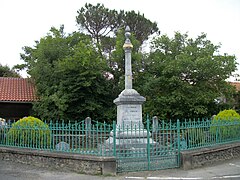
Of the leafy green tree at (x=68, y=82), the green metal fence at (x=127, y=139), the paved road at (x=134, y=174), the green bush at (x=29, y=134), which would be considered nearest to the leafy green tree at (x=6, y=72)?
the leafy green tree at (x=68, y=82)

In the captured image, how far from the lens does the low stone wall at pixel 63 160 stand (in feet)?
25.8

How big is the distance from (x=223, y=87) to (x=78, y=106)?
431 inches

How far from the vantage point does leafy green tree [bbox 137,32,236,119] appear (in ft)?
64.0

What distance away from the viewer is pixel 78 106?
62.2ft

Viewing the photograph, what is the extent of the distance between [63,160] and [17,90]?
515 inches

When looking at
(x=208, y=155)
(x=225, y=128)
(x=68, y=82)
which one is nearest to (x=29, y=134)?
(x=208, y=155)

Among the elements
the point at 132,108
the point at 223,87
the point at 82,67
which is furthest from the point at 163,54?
the point at 132,108

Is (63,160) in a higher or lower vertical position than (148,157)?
lower

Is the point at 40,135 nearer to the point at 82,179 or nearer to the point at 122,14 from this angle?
the point at 82,179

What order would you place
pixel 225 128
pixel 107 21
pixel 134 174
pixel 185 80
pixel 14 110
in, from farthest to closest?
pixel 107 21
pixel 185 80
pixel 14 110
pixel 225 128
pixel 134 174

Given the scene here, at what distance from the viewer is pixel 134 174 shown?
26.1ft

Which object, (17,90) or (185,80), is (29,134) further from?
(185,80)

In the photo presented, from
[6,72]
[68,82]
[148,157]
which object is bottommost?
[148,157]

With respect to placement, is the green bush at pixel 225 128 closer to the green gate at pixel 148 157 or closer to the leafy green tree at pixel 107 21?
the green gate at pixel 148 157
